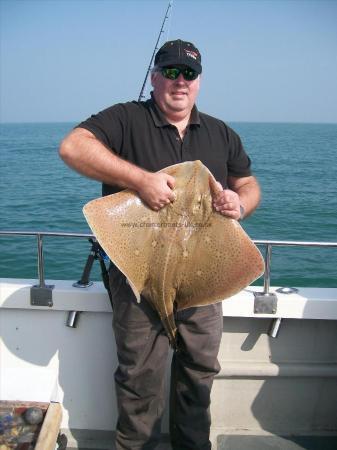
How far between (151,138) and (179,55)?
492 mm

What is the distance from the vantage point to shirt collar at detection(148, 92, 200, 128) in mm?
2660

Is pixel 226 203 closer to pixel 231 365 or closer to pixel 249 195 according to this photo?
pixel 249 195

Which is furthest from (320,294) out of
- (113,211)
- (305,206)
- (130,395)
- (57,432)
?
(305,206)

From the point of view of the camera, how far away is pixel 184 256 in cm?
247

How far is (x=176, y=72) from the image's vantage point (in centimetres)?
261

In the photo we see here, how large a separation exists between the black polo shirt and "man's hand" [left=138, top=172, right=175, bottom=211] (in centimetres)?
31

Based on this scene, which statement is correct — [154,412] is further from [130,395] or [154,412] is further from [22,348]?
[22,348]

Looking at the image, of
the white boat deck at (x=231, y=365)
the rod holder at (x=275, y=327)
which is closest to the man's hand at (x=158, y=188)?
the white boat deck at (x=231, y=365)

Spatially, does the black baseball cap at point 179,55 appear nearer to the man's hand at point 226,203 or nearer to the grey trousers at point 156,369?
the man's hand at point 226,203

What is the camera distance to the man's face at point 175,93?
8.63 feet

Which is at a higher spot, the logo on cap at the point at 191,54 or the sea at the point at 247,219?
the logo on cap at the point at 191,54

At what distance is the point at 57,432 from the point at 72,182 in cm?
2209

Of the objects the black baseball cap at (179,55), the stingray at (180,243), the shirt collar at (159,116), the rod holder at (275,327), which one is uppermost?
the black baseball cap at (179,55)

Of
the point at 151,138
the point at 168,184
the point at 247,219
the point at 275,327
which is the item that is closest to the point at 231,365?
the point at 275,327
